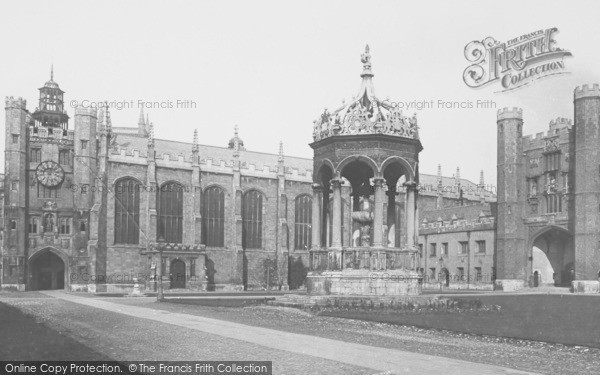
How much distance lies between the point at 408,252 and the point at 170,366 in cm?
1538

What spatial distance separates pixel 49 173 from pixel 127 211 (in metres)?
7.38

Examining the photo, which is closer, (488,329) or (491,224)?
(488,329)

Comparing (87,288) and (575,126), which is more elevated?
(575,126)

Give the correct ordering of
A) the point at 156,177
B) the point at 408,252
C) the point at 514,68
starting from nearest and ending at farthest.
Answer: the point at 408,252 → the point at 514,68 → the point at 156,177

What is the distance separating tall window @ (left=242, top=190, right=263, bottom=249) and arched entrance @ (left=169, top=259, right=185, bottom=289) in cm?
803

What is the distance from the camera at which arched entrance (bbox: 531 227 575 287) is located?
5541 centimetres

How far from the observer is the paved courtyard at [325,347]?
35.0ft

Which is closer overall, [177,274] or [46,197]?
[177,274]

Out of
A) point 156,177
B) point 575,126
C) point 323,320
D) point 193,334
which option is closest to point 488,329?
point 323,320

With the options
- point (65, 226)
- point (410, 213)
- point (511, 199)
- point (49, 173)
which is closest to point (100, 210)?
point (65, 226)

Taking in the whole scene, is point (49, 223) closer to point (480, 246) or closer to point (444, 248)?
point (444, 248)

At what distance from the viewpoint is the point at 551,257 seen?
5712 cm

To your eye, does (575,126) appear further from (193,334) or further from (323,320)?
(193,334)

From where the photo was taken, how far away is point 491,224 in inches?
2370
